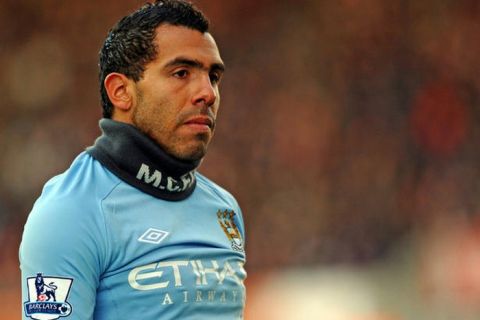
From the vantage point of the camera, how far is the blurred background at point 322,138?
516cm

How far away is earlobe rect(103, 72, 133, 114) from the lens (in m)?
1.54

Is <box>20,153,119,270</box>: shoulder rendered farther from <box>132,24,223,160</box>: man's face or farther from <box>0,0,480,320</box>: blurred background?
<box>0,0,480,320</box>: blurred background

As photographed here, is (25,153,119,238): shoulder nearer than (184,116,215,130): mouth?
Yes

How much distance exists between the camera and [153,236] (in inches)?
55.9

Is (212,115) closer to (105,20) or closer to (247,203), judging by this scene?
(247,203)

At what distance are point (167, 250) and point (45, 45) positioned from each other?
483cm

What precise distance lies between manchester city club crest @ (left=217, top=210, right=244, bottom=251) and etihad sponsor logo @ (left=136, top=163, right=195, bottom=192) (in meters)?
0.12

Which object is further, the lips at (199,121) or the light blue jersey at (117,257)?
the lips at (199,121)

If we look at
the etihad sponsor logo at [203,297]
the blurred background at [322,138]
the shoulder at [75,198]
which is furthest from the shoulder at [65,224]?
the blurred background at [322,138]

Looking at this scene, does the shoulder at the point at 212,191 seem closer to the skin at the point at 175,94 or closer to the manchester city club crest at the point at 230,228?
the manchester city club crest at the point at 230,228

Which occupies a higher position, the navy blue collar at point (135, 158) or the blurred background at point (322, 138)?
the blurred background at point (322, 138)

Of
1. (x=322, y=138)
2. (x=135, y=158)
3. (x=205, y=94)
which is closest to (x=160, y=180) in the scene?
(x=135, y=158)

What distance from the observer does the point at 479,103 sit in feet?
17.5

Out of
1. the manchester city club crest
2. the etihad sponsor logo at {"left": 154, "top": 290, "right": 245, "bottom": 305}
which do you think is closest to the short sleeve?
the etihad sponsor logo at {"left": 154, "top": 290, "right": 245, "bottom": 305}
